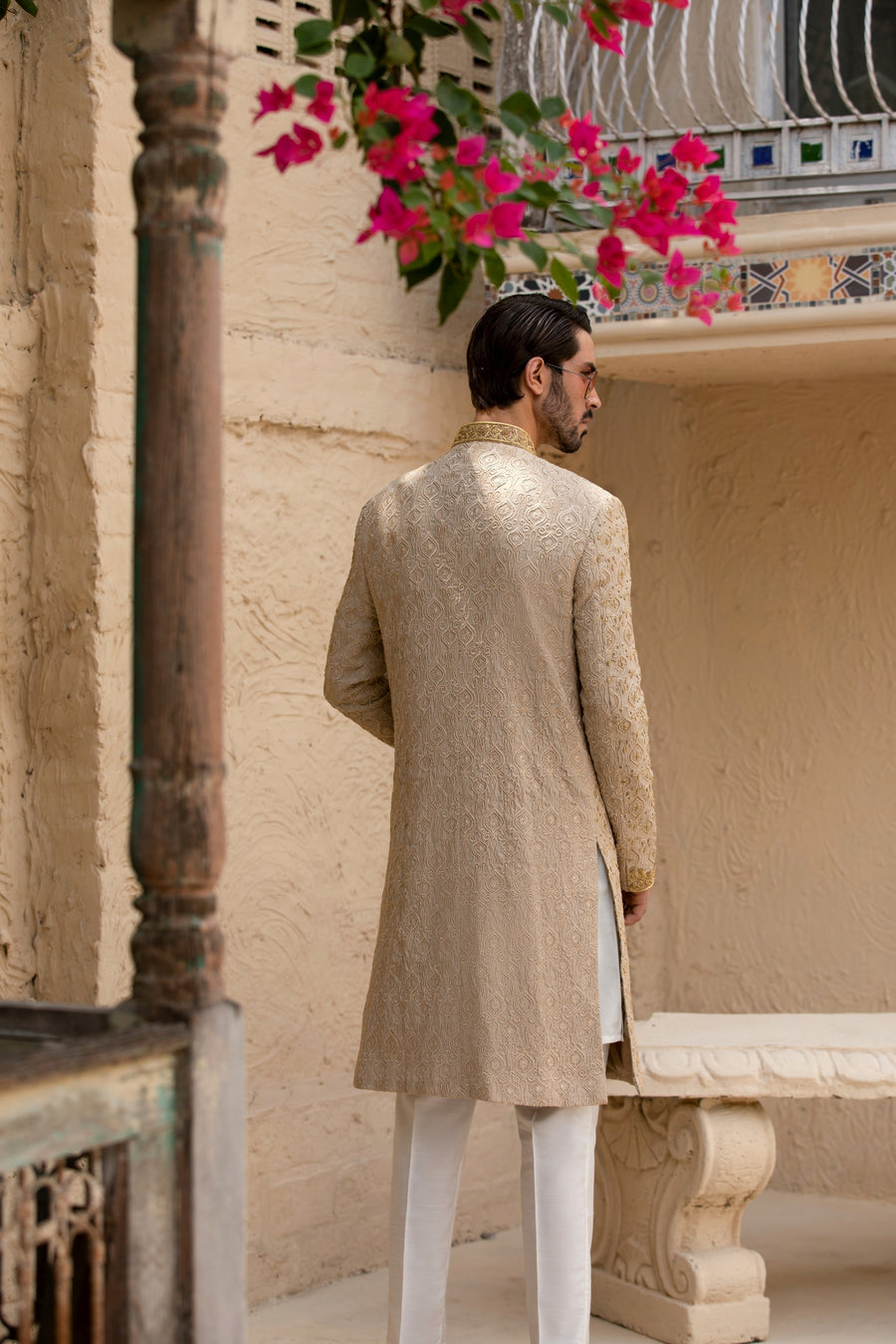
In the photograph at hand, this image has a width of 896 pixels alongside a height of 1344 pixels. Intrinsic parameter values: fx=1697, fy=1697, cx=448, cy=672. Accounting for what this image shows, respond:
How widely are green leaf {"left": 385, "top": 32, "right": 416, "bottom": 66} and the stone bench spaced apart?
2.05m

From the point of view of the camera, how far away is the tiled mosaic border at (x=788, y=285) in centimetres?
379

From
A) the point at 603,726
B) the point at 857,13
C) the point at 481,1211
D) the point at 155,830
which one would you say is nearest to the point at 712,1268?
the point at 481,1211

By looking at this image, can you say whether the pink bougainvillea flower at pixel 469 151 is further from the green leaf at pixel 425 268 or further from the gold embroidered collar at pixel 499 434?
the gold embroidered collar at pixel 499 434

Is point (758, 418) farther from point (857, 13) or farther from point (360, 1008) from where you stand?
point (360, 1008)

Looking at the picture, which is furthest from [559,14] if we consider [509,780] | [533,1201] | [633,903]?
[533,1201]

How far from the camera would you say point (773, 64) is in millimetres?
4195

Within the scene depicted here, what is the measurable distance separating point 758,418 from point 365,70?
2788 mm

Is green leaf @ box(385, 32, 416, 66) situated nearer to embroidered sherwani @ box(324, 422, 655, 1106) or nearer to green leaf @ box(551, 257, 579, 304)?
green leaf @ box(551, 257, 579, 304)

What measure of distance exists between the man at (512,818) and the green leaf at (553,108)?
58 cm

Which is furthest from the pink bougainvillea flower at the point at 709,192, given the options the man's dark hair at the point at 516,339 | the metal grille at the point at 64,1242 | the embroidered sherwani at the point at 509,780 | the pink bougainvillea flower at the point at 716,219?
the metal grille at the point at 64,1242

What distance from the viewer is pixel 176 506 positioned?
5.73 ft

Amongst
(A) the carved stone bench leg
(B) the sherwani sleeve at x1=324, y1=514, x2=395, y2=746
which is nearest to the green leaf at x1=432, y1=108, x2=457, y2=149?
(B) the sherwani sleeve at x1=324, y1=514, x2=395, y2=746

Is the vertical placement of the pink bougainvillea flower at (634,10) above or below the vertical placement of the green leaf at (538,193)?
above

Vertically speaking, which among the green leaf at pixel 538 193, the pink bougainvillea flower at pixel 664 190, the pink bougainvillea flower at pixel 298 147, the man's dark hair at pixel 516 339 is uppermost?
the pink bougainvillea flower at pixel 298 147
